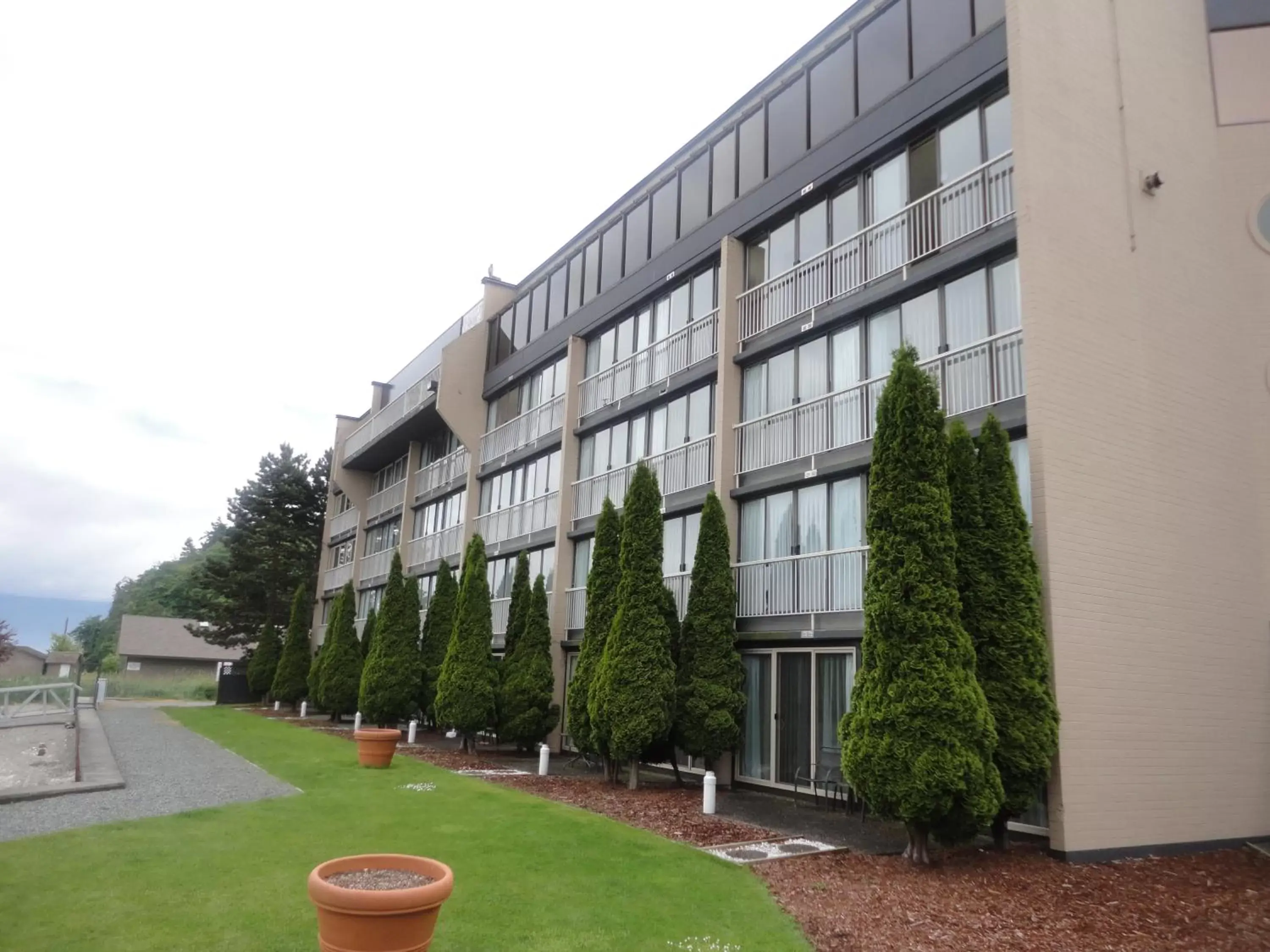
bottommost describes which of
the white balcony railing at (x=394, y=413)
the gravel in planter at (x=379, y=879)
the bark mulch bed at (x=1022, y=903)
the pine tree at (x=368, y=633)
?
the bark mulch bed at (x=1022, y=903)

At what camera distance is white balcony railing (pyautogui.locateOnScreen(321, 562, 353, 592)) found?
3862cm

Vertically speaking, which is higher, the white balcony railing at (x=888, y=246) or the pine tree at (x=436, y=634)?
the white balcony railing at (x=888, y=246)

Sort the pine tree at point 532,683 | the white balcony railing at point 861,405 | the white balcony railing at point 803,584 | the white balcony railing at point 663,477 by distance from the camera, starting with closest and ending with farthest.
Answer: the white balcony railing at point 861,405, the white balcony railing at point 803,584, the white balcony railing at point 663,477, the pine tree at point 532,683

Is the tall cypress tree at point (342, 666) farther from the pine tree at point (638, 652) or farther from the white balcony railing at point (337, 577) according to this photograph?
the pine tree at point (638, 652)

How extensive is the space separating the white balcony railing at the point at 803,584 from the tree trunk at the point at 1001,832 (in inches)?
149

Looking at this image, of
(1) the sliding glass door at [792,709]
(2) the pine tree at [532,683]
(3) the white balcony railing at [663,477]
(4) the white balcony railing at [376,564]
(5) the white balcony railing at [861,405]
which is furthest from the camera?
(4) the white balcony railing at [376,564]

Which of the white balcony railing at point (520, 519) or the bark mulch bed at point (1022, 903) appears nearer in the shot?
the bark mulch bed at point (1022, 903)

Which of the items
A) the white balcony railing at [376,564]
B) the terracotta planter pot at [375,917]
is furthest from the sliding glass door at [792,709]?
Answer: the white balcony railing at [376,564]

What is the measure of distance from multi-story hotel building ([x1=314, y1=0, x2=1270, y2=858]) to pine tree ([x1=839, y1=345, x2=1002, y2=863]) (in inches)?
58.7

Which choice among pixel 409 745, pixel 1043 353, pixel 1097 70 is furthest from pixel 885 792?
pixel 409 745

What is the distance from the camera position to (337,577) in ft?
131

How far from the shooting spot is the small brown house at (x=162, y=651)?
66.7 meters

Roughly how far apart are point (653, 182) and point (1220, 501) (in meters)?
13.5

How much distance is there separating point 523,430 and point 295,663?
16.1 m
